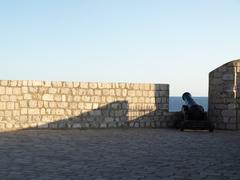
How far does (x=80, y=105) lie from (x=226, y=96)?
16.5 feet

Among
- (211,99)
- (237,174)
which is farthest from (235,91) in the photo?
(237,174)

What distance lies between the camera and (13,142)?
1097cm

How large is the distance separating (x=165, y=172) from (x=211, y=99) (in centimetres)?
974

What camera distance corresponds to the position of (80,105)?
15.5m

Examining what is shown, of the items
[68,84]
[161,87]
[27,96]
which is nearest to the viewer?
[27,96]

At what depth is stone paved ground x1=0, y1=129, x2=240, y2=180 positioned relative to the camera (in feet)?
22.4

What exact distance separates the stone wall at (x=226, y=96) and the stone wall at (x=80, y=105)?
5.64 ft

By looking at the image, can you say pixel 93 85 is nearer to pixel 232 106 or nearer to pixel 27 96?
pixel 27 96

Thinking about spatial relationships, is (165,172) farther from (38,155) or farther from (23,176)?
(38,155)

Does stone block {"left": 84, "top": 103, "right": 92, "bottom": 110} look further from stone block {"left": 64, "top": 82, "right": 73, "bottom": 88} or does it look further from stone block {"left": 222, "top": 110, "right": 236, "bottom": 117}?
stone block {"left": 222, "top": 110, "right": 236, "bottom": 117}

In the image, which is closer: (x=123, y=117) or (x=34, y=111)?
(x=34, y=111)

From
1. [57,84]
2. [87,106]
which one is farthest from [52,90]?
[87,106]

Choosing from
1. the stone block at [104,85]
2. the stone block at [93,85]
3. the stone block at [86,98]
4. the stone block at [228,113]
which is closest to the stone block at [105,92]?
the stone block at [104,85]

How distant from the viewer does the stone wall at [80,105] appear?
48.6 feet
